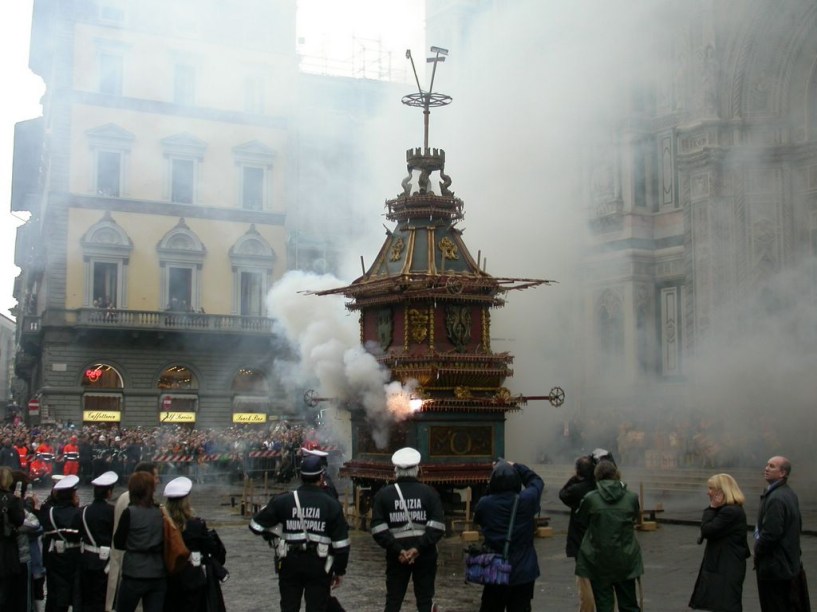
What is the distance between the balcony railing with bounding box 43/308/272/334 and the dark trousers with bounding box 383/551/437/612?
29.6m

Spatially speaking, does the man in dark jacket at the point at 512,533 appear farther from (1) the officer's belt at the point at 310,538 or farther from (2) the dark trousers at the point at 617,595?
(1) the officer's belt at the point at 310,538

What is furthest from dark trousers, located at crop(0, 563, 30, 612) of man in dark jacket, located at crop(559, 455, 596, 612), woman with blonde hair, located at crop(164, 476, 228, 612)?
man in dark jacket, located at crop(559, 455, 596, 612)

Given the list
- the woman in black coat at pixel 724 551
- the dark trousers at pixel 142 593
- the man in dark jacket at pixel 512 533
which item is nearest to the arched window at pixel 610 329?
the woman in black coat at pixel 724 551

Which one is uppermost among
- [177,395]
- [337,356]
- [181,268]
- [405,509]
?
[181,268]

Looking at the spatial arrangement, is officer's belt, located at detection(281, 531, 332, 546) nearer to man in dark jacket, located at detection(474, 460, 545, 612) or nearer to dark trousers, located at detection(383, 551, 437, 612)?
dark trousers, located at detection(383, 551, 437, 612)

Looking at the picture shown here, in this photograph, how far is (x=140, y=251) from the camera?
1457 inches

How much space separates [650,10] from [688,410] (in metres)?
8.67

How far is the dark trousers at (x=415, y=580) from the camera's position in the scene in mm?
7730

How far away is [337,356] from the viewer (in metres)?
16.7

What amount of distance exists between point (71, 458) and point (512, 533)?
1867cm

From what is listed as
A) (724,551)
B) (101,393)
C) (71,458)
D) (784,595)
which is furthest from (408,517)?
(101,393)

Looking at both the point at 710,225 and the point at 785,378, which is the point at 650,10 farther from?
the point at 785,378

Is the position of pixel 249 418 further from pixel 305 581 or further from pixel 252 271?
pixel 305 581

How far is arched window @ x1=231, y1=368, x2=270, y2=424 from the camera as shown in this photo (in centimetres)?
3819
